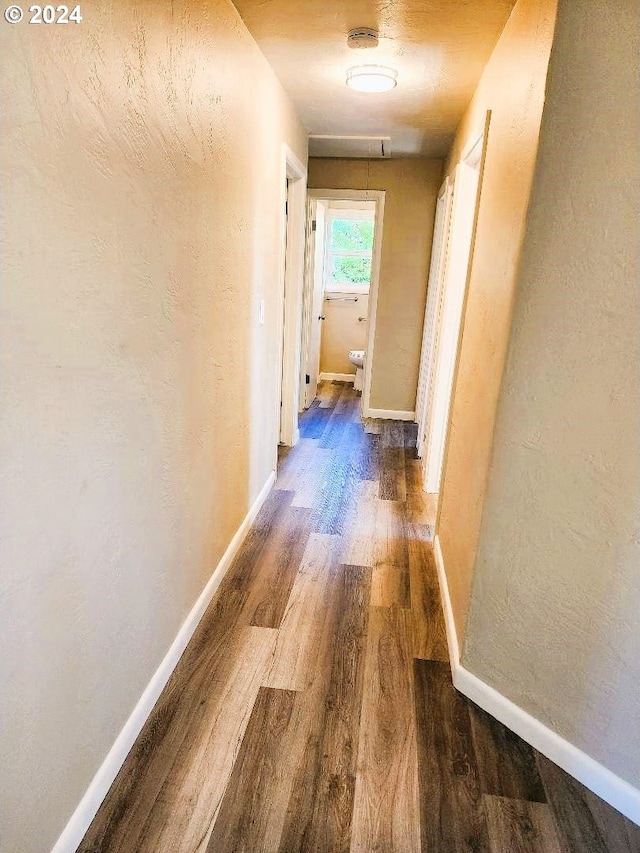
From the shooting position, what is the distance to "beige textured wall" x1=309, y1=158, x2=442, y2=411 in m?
4.47

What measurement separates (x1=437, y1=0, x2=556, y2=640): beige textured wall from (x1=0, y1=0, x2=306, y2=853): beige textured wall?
3.22 feet

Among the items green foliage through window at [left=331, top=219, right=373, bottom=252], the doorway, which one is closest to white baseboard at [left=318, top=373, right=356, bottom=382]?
green foliage through window at [left=331, top=219, right=373, bottom=252]

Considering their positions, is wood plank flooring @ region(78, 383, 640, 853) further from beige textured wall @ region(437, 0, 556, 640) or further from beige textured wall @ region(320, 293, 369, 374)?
beige textured wall @ region(320, 293, 369, 374)

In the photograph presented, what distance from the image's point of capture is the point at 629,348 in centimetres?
123

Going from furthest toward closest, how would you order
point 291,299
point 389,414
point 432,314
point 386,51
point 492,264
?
point 389,414 < point 432,314 < point 291,299 < point 386,51 < point 492,264

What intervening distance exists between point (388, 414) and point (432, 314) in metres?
1.24

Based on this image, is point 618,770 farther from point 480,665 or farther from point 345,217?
point 345,217

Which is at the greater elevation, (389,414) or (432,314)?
(432,314)

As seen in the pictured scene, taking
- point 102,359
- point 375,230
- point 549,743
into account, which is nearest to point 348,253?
point 375,230

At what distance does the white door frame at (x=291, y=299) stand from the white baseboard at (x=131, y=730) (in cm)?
148

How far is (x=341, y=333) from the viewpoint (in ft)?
22.0

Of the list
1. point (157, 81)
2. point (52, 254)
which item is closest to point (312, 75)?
point (157, 81)

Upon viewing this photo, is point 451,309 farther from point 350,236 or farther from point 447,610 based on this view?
point 350,236

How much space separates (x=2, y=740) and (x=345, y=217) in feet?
20.8
